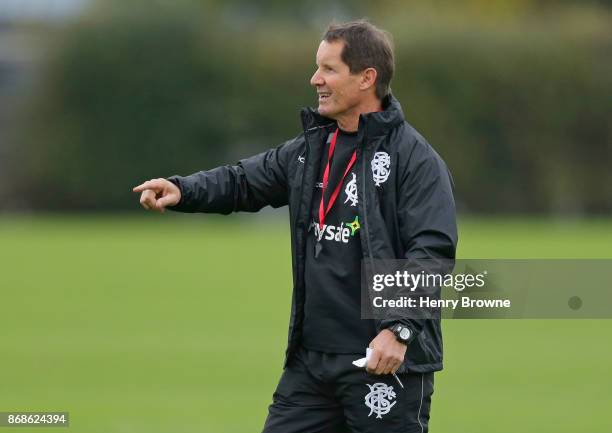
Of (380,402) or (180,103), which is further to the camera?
(180,103)

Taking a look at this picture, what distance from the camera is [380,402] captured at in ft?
19.2

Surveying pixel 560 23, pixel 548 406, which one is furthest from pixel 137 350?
pixel 560 23

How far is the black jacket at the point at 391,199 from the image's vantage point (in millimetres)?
5734

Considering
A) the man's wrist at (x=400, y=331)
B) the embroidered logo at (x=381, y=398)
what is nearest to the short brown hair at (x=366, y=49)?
the man's wrist at (x=400, y=331)

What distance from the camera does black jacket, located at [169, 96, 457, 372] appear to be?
18.8 feet

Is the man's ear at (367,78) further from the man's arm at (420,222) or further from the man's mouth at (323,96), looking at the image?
the man's arm at (420,222)

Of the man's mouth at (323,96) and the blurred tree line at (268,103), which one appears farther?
the blurred tree line at (268,103)

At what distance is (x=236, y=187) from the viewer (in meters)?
6.46

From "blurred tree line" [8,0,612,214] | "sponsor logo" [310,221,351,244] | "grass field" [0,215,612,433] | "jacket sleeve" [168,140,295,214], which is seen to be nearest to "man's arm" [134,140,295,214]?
"jacket sleeve" [168,140,295,214]

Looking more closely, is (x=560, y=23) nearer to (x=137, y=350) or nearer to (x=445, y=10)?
(x=445, y=10)

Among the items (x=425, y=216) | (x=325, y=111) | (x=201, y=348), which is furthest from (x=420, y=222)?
(x=201, y=348)

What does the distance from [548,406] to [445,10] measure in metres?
38.6

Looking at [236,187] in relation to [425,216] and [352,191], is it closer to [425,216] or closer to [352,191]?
[352,191]

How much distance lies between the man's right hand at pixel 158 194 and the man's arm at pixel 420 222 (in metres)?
1.12
